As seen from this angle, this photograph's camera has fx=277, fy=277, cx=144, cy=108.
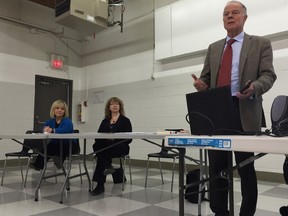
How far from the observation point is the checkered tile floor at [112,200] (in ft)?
7.25

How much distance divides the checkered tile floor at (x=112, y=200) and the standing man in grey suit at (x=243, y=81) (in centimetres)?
77

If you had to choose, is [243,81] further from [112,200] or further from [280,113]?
[112,200]

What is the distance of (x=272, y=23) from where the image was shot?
136 inches

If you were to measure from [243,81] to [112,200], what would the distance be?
169 centimetres

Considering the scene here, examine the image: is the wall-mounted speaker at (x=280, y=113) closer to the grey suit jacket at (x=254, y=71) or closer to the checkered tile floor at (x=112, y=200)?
the grey suit jacket at (x=254, y=71)

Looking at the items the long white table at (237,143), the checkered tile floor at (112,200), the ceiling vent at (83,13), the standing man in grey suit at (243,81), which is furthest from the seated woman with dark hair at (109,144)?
the long white table at (237,143)

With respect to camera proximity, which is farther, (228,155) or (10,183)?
(10,183)

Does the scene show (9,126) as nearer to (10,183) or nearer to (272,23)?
(10,183)

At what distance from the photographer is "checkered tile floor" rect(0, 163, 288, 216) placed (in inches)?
87.0

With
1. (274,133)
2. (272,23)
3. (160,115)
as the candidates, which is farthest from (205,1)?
(274,133)

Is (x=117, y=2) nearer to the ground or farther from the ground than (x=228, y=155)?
farther from the ground

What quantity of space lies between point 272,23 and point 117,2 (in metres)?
3.00

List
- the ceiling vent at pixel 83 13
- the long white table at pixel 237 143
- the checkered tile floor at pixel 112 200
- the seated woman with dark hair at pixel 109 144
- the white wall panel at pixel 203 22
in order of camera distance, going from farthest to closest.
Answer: the ceiling vent at pixel 83 13 < the white wall panel at pixel 203 22 < the seated woman with dark hair at pixel 109 144 < the checkered tile floor at pixel 112 200 < the long white table at pixel 237 143

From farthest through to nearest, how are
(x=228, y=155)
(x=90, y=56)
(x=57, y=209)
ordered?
(x=90, y=56) → (x=57, y=209) → (x=228, y=155)
